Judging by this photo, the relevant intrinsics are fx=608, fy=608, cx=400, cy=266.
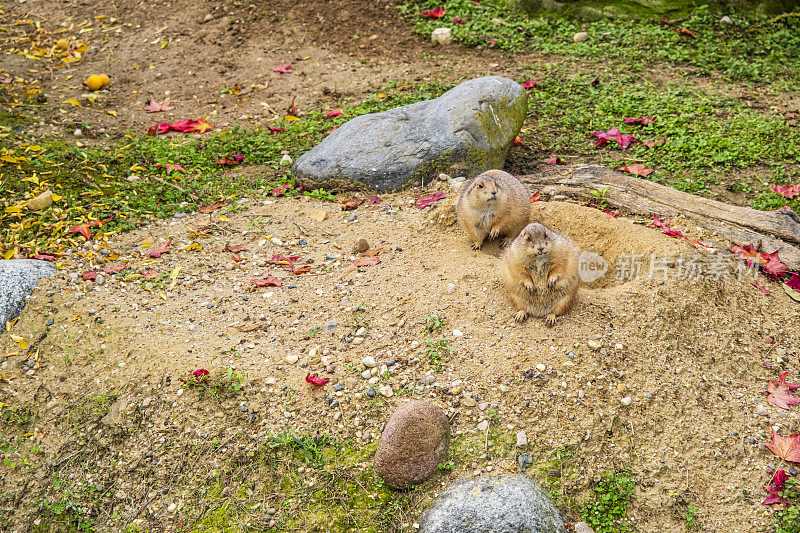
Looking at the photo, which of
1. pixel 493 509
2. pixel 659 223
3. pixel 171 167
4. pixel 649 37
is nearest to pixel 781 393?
pixel 659 223

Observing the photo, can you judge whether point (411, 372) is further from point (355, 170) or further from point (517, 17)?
point (517, 17)

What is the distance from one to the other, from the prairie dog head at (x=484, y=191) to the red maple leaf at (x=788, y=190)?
11.5 ft

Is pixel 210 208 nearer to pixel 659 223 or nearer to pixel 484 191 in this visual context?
pixel 484 191

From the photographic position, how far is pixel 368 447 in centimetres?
411

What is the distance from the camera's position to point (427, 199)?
6633 millimetres

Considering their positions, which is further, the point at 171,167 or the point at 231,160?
the point at 231,160

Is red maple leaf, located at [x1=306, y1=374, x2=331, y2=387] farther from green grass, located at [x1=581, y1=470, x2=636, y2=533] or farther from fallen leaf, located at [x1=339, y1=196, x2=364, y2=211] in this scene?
fallen leaf, located at [x1=339, y1=196, x2=364, y2=211]

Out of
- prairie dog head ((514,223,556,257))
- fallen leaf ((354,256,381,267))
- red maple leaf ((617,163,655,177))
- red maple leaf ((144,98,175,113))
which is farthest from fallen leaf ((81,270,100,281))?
red maple leaf ((617,163,655,177))

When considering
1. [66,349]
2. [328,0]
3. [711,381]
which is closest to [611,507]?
[711,381]

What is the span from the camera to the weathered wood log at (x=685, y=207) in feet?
18.4

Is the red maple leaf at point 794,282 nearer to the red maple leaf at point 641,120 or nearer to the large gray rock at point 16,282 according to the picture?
the red maple leaf at point 641,120

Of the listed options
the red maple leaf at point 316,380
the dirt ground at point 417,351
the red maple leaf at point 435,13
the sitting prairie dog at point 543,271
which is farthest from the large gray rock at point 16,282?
the red maple leaf at point 435,13

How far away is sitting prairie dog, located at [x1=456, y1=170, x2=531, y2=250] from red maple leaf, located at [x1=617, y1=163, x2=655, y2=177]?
192cm

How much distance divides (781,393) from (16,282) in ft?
20.5
